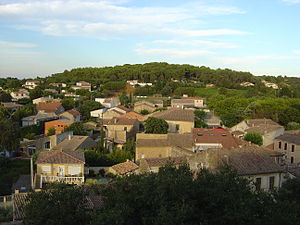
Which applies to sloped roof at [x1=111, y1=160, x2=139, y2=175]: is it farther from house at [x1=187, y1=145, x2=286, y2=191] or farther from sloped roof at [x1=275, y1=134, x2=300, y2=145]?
sloped roof at [x1=275, y1=134, x2=300, y2=145]

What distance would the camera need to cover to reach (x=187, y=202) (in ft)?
29.9

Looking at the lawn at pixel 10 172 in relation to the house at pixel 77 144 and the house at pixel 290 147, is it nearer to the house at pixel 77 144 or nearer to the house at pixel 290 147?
the house at pixel 77 144

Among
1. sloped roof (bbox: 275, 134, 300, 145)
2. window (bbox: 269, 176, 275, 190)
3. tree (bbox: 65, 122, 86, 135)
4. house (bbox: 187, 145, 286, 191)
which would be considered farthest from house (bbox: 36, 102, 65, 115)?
window (bbox: 269, 176, 275, 190)

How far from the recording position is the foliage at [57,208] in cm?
1005

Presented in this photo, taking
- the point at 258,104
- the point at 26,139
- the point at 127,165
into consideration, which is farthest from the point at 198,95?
the point at 127,165

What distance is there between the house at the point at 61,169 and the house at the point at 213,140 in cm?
1110

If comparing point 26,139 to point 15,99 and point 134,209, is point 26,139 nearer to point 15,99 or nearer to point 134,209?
point 134,209

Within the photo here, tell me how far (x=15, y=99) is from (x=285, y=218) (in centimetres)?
7161

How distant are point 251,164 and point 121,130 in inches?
862

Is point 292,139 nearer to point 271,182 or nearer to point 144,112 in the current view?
point 271,182

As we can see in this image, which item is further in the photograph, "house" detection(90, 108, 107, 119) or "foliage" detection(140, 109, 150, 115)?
"foliage" detection(140, 109, 150, 115)

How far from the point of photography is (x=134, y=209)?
9.43 m

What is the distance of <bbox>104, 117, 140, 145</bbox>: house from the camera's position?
36625 mm

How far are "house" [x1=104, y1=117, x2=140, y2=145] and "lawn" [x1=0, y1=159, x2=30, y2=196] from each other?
925cm
